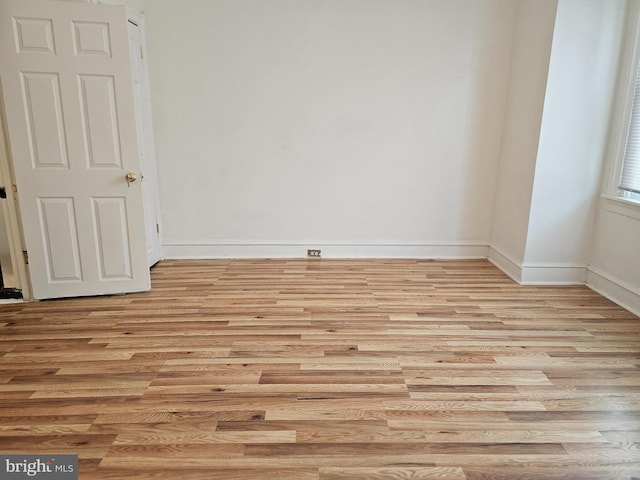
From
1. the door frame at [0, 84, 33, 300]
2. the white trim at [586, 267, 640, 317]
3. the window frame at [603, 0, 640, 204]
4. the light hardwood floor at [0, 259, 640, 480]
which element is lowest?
the light hardwood floor at [0, 259, 640, 480]

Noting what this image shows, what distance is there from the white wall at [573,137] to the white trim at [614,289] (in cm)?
12

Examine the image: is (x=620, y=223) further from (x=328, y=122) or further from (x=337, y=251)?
(x=328, y=122)

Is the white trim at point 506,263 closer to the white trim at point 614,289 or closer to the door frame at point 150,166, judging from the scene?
the white trim at point 614,289

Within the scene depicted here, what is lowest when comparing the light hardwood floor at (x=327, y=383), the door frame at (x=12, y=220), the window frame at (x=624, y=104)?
the light hardwood floor at (x=327, y=383)

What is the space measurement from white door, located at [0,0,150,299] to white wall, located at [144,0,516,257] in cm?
106

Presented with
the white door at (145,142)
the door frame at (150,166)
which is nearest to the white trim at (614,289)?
the white door at (145,142)

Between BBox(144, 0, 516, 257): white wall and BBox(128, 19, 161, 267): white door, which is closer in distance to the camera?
BBox(128, 19, 161, 267): white door

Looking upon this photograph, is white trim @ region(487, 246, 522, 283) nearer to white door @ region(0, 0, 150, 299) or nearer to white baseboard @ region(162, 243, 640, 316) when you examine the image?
white baseboard @ region(162, 243, 640, 316)

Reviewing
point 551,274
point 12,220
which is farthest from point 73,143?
point 551,274

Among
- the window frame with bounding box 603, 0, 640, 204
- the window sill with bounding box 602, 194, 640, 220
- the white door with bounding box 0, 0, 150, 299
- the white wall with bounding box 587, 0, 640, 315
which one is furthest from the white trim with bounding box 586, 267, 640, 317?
the white door with bounding box 0, 0, 150, 299

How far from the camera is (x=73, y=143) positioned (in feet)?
10.9

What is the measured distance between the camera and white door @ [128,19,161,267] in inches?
159

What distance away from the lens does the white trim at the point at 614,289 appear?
3420 millimetres

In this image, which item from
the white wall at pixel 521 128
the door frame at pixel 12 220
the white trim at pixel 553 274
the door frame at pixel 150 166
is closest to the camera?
the door frame at pixel 12 220
